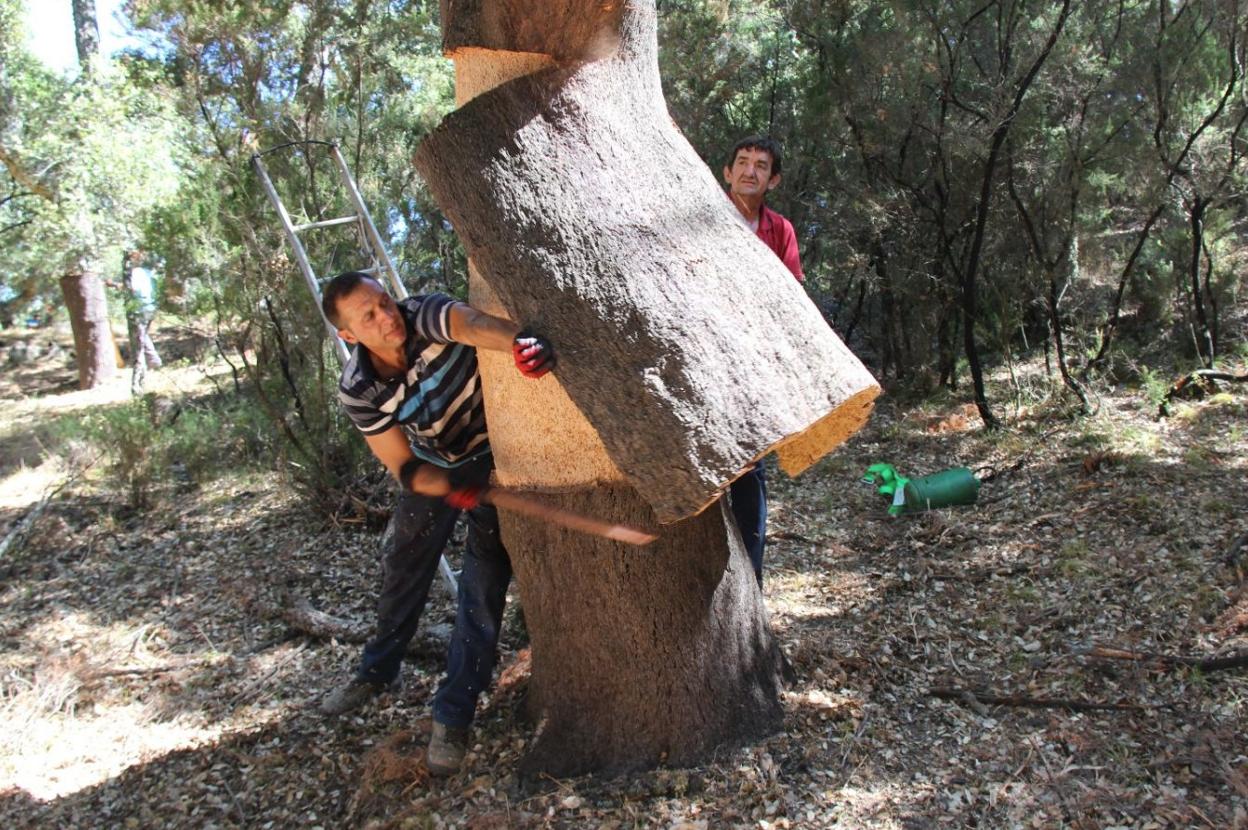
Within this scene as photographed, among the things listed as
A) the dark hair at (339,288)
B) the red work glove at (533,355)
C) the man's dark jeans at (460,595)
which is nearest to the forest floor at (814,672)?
the man's dark jeans at (460,595)

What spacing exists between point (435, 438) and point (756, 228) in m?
1.36

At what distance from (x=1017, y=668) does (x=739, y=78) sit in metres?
6.81

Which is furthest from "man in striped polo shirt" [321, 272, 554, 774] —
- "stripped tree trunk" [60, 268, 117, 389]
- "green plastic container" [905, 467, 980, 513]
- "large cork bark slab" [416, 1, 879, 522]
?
"stripped tree trunk" [60, 268, 117, 389]

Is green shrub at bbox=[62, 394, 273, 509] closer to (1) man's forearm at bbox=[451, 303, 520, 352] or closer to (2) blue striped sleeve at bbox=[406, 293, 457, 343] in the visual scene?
(2) blue striped sleeve at bbox=[406, 293, 457, 343]

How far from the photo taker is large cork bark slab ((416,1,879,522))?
203cm

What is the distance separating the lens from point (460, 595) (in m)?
2.92

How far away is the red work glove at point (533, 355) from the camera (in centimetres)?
211

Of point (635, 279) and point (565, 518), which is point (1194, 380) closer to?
point (565, 518)

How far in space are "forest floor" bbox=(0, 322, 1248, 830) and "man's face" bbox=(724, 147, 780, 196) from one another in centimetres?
167

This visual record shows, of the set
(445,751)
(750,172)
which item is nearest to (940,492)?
(750,172)

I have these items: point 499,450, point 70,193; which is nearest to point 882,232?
point 499,450

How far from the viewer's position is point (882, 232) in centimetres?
770

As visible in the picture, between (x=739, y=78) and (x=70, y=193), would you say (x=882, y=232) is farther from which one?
(x=70, y=193)

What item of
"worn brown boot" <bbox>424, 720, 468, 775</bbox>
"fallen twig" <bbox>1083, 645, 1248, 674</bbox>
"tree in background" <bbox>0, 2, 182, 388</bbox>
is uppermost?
"tree in background" <bbox>0, 2, 182, 388</bbox>
